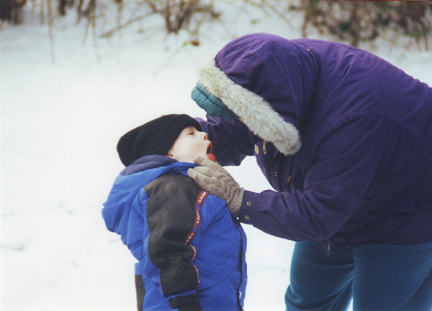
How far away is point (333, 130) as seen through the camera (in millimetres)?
1327

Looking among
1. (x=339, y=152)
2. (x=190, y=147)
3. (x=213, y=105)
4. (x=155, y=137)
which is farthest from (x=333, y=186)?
(x=155, y=137)

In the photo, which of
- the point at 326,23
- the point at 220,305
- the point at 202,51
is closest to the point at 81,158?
the point at 202,51

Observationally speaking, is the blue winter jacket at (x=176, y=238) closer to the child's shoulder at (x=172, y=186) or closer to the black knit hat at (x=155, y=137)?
the child's shoulder at (x=172, y=186)

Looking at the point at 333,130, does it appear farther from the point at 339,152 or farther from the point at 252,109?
the point at 252,109

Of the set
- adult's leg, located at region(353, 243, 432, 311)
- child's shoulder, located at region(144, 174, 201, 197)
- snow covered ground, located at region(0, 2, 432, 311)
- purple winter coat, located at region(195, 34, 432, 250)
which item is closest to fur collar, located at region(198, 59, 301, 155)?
purple winter coat, located at region(195, 34, 432, 250)

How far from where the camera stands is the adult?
4.28 feet

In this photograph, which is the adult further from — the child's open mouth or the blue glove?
the child's open mouth

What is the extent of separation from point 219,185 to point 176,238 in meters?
0.25

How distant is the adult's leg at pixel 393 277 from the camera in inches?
61.0

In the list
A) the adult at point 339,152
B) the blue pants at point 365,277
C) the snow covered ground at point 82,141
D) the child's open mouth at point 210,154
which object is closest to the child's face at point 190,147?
the child's open mouth at point 210,154

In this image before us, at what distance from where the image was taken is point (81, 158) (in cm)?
337

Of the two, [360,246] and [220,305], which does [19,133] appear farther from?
[360,246]

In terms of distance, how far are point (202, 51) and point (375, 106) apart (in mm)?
3521

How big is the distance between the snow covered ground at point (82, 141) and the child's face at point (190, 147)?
3.66ft
